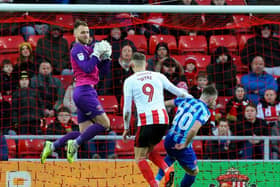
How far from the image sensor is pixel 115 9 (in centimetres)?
1259

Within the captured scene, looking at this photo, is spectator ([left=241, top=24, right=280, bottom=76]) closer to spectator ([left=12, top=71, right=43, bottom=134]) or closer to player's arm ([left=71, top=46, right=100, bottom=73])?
spectator ([left=12, top=71, right=43, bottom=134])

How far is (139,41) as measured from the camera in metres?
15.8

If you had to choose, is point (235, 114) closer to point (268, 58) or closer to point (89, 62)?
point (268, 58)

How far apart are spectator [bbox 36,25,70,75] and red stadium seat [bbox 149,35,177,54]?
1.45m

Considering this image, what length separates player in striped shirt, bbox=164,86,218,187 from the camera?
37.1 feet

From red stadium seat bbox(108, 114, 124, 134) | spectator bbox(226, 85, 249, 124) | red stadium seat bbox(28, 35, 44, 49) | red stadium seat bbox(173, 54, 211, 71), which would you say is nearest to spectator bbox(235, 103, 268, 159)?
spectator bbox(226, 85, 249, 124)

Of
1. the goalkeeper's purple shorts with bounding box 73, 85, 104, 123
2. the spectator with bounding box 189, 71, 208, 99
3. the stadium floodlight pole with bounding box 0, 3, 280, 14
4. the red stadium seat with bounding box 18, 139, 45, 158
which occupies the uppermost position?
the stadium floodlight pole with bounding box 0, 3, 280, 14

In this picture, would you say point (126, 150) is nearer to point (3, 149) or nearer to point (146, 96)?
point (3, 149)

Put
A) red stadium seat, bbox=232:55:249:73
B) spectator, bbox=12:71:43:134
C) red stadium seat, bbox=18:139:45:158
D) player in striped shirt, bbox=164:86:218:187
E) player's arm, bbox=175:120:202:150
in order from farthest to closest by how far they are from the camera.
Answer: red stadium seat, bbox=232:55:249:73 → spectator, bbox=12:71:43:134 → red stadium seat, bbox=18:139:45:158 → player in striped shirt, bbox=164:86:218:187 → player's arm, bbox=175:120:202:150

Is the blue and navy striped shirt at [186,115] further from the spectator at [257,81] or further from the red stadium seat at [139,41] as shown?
the red stadium seat at [139,41]

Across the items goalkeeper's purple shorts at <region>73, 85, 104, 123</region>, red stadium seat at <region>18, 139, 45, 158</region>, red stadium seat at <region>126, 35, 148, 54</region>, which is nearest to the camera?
goalkeeper's purple shorts at <region>73, 85, 104, 123</region>

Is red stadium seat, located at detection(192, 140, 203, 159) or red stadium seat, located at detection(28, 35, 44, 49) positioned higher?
red stadium seat, located at detection(28, 35, 44, 49)

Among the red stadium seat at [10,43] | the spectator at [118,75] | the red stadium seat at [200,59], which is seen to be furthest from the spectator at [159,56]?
the red stadium seat at [10,43]

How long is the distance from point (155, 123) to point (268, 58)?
5315 millimetres
